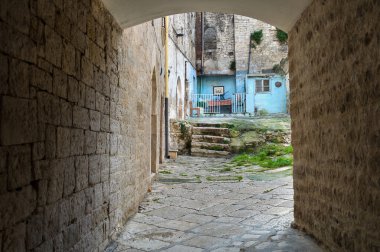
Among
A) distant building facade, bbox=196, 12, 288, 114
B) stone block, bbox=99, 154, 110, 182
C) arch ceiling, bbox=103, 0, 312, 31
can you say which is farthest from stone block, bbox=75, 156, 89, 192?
distant building facade, bbox=196, 12, 288, 114

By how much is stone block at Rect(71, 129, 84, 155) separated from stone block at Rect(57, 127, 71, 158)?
8 centimetres

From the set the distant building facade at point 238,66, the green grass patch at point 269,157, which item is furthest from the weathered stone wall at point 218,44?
the green grass patch at point 269,157

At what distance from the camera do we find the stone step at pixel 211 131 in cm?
1448

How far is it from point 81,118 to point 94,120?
0.37m

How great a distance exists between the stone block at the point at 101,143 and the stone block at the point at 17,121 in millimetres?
1331

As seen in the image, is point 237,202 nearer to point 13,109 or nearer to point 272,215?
point 272,215

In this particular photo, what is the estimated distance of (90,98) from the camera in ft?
10.7

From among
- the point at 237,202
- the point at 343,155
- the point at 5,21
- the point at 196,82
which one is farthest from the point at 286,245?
the point at 196,82

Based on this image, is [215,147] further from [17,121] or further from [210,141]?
[17,121]

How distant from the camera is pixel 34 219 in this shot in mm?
2180

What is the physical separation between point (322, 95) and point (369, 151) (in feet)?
3.51

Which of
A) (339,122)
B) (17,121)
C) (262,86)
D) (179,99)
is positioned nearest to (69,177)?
(17,121)

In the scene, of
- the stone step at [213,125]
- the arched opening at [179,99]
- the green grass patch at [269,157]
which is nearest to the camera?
the green grass patch at [269,157]

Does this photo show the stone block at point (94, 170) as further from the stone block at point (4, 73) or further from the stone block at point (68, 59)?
the stone block at point (4, 73)
